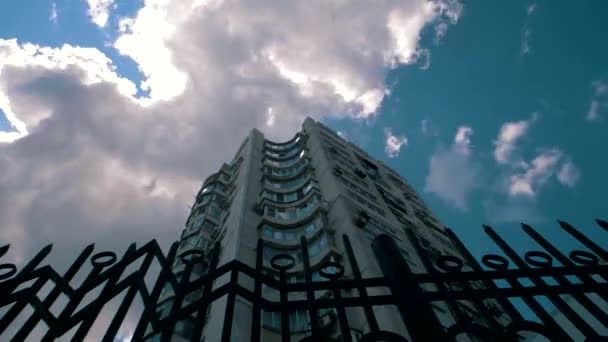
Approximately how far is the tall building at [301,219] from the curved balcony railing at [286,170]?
9 cm

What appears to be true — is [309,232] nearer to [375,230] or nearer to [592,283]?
[375,230]

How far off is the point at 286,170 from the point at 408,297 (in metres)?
27.8

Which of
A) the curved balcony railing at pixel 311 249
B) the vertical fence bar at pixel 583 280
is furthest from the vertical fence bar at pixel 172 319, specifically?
the curved balcony railing at pixel 311 249

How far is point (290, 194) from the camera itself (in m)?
25.2

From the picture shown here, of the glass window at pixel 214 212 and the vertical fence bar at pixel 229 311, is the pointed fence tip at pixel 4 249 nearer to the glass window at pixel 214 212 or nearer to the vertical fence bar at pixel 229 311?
the vertical fence bar at pixel 229 311

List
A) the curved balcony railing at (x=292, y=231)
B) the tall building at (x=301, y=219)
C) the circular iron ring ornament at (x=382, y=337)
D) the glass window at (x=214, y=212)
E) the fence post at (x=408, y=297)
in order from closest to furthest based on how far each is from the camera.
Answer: the fence post at (x=408, y=297) < the circular iron ring ornament at (x=382, y=337) < the tall building at (x=301, y=219) < the curved balcony railing at (x=292, y=231) < the glass window at (x=214, y=212)

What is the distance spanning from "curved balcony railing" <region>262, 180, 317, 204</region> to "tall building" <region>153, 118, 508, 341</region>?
0.23ft

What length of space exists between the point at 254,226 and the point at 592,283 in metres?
18.8

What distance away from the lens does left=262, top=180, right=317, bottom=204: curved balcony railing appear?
24.0 metres

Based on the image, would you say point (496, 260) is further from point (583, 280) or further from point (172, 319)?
point (172, 319)

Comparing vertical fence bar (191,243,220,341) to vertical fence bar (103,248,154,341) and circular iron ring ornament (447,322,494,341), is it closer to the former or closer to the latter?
vertical fence bar (103,248,154,341)

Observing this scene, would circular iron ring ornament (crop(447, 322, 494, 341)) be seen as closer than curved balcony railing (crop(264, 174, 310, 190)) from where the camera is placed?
Yes

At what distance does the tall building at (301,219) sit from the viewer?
Answer: 13.9m

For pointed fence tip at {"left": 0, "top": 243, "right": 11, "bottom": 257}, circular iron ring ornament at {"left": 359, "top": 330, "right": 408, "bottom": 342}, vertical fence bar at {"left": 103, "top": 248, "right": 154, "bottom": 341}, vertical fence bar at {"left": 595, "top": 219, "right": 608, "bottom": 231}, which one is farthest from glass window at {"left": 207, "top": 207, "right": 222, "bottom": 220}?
circular iron ring ornament at {"left": 359, "top": 330, "right": 408, "bottom": 342}
